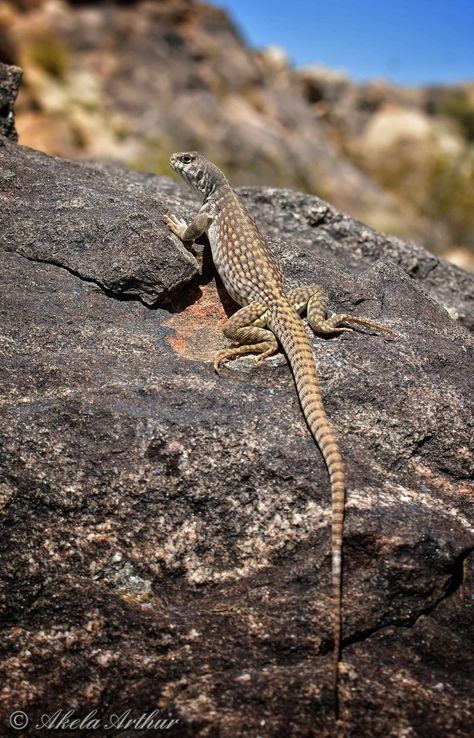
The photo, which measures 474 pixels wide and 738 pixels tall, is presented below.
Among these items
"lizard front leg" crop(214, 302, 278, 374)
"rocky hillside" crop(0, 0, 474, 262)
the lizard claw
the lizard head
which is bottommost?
"lizard front leg" crop(214, 302, 278, 374)

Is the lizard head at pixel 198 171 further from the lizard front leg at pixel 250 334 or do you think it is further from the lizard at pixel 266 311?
the lizard front leg at pixel 250 334

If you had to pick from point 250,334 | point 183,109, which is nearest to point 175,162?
point 250,334

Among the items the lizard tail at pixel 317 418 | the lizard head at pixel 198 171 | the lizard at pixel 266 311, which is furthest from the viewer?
the lizard head at pixel 198 171

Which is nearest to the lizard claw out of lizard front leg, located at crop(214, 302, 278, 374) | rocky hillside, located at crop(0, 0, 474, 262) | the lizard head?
the lizard head

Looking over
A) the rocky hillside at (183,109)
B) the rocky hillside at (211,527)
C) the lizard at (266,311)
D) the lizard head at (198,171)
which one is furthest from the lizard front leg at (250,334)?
the rocky hillside at (183,109)

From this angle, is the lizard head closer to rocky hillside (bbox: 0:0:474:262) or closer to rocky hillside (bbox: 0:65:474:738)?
rocky hillside (bbox: 0:65:474:738)

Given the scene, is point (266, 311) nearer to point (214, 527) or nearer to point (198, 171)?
point (214, 527)

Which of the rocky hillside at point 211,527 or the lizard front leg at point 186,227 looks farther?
the lizard front leg at point 186,227

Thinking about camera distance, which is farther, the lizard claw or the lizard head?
the lizard head
